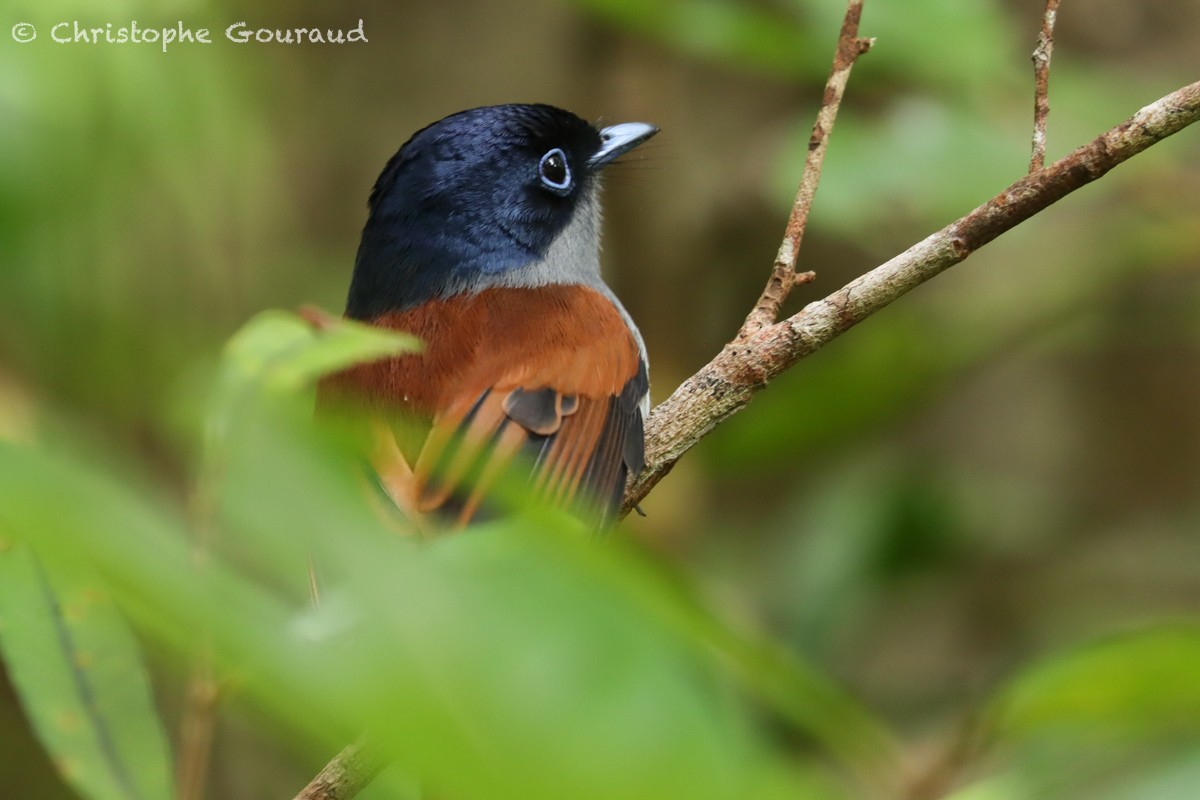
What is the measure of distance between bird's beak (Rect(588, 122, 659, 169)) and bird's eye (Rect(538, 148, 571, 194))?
11 centimetres

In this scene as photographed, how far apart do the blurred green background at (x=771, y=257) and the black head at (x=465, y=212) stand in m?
0.43

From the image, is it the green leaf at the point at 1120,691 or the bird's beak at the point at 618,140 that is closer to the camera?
the green leaf at the point at 1120,691

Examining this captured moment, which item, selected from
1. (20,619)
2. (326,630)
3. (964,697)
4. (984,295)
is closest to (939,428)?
(984,295)

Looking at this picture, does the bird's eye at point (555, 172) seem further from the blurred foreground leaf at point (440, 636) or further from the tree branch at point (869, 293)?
the blurred foreground leaf at point (440, 636)

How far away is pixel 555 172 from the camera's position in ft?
9.89

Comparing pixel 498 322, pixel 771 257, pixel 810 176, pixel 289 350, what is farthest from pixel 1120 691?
pixel 771 257

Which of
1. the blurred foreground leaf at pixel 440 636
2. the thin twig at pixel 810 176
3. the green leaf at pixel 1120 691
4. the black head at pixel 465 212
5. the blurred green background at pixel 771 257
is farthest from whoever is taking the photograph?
the blurred green background at pixel 771 257

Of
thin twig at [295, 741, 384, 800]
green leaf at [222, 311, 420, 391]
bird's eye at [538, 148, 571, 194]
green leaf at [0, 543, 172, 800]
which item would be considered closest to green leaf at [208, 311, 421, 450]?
green leaf at [222, 311, 420, 391]

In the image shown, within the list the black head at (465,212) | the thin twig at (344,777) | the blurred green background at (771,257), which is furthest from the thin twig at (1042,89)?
the black head at (465,212)

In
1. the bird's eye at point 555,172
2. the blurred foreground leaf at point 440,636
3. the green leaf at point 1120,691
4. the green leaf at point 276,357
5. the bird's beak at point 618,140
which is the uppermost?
the bird's beak at point 618,140

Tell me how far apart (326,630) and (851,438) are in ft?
10.4

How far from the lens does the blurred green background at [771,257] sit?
2.96 meters

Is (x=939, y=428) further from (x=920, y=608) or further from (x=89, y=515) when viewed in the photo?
(x=89, y=515)

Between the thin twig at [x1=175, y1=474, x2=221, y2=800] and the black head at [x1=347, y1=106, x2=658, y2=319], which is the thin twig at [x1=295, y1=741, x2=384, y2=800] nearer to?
the thin twig at [x1=175, y1=474, x2=221, y2=800]
